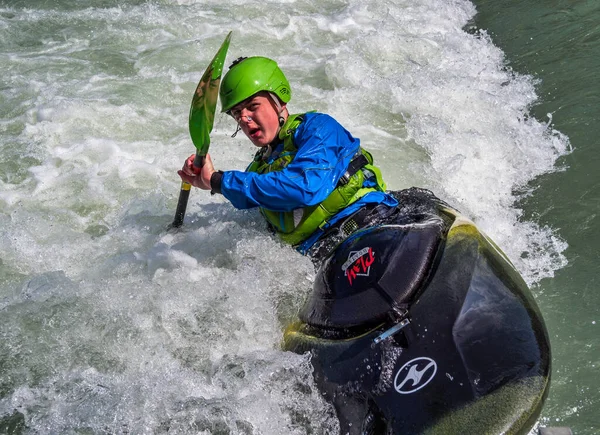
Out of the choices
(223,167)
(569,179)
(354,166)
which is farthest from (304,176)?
(569,179)

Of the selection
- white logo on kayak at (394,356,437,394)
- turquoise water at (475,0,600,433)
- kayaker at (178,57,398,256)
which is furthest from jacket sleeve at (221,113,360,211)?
turquoise water at (475,0,600,433)

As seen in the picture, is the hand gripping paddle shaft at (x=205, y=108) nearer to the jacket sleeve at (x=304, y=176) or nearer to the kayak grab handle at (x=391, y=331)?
the jacket sleeve at (x=304, y=176)

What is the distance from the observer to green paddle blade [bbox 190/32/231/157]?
351cm

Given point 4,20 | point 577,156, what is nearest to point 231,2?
point 4,20

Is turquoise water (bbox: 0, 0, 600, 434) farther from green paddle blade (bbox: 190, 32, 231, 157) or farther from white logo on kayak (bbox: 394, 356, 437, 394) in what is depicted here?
green paddle blade (bbox: 190, 32, 231, 157)

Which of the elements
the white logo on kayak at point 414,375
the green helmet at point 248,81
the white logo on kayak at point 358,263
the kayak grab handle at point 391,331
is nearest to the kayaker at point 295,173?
the green helmet at point 248,81

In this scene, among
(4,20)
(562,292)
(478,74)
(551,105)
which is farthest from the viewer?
(4,20)

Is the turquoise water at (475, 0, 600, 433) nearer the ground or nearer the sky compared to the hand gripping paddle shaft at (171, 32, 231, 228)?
nearer the ground

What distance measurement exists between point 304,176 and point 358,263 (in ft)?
1.79

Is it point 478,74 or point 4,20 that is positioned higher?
point 478,74

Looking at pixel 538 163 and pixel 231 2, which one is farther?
pixel 231 2

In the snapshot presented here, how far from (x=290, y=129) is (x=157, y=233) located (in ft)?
4.91

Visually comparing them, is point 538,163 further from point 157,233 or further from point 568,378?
point 157,233

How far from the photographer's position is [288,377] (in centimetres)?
297
